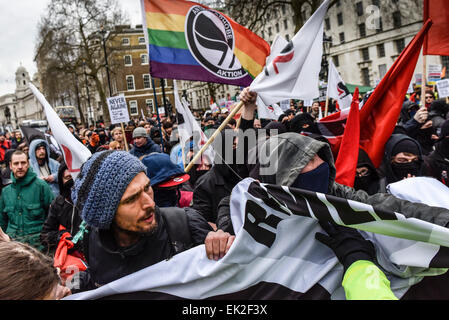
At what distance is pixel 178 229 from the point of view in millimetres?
1853

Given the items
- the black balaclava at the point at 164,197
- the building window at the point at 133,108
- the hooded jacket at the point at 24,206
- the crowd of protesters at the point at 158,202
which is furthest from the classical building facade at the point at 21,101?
the black balaclava at the point at 164,197

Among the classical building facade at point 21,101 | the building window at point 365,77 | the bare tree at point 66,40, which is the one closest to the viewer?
the bare tree at point 66,40

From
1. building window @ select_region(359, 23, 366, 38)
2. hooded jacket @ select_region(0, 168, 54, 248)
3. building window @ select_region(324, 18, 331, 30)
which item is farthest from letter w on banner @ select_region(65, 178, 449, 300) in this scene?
building window @ select_region(324, 18, 331, 30)

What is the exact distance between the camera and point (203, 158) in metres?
4.53

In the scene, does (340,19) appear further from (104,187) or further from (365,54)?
(104,187)

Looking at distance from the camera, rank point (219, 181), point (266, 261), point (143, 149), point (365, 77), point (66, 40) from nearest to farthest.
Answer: point (266, 261) → point (219, 181) → point (143, 149) → point (66, 40) → point (365, 77)

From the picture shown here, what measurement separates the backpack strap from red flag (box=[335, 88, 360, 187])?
150 cm

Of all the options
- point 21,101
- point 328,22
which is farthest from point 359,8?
point 21,101

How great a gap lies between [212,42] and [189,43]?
0.29 meters

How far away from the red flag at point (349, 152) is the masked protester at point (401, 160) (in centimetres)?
73

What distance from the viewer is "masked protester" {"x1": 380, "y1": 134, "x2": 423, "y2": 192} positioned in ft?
11.6

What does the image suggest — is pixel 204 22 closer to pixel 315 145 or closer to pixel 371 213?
pixel 315 145

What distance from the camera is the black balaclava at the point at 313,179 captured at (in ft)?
6.70

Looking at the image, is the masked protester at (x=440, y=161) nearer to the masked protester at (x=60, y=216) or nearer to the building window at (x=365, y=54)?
the masked protester at (x=60, y=216)
